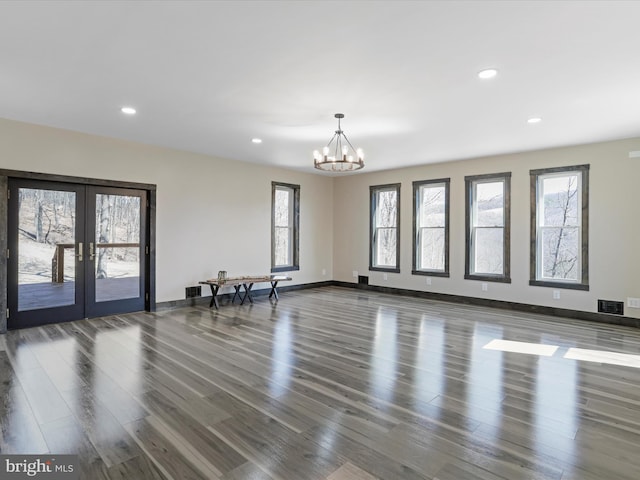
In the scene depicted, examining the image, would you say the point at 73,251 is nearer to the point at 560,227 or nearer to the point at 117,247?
the point at 117,247

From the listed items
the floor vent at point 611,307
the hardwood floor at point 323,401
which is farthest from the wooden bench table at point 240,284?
the floor vent at point 611,307

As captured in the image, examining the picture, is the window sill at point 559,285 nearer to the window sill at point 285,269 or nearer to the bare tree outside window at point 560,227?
the bare tree outside window at point 560,227

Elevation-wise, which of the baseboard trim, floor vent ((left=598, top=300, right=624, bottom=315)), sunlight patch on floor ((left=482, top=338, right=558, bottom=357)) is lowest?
sunlight patch on floor ((left=482, top=338, right=558, bottom=357))

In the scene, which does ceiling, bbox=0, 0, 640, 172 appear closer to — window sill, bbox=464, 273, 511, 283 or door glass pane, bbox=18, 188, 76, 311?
door glass pane, bbox=18, 188, 76, 311

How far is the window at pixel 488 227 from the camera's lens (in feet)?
21.6

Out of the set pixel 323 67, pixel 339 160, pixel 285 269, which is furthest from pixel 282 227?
pixel 323 67

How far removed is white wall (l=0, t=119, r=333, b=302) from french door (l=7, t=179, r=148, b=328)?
0.95 ft

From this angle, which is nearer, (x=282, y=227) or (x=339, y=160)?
(x=339, y=160)

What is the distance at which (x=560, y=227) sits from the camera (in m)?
6.05

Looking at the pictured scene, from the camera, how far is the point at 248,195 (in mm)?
7395

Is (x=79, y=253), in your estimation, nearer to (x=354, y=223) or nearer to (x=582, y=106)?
(x=354, y=223)

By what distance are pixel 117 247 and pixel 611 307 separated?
7607 millimetres

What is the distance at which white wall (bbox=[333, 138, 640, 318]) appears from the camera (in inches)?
213

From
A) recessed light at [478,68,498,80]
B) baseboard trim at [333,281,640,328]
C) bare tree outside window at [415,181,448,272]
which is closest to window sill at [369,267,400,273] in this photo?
baseboard trim at [333,281,640,328]
